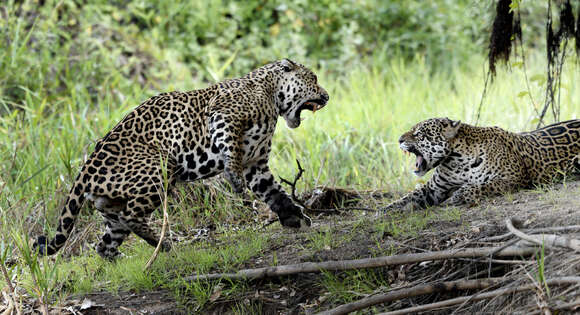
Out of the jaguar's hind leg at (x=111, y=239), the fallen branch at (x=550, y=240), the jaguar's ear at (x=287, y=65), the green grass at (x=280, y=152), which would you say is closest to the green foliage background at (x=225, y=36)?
the green grass at (x=280, y=152)

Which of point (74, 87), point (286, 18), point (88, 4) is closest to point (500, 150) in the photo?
point (74, 87)

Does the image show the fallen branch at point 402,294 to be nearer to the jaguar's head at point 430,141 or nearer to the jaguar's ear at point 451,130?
the jaguar's head at point 430,141

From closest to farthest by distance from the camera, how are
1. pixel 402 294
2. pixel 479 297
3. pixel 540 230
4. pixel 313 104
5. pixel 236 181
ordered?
1. pixel 479 297
2. pixel 402 294
3. pixel 540 230
4. pixel 236 181
5. pixel 313 104

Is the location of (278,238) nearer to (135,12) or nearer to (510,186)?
(510,186)

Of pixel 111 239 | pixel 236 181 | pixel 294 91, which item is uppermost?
pixel 294 91

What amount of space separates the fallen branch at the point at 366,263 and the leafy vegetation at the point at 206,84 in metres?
0.11

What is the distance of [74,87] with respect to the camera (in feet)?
32.6

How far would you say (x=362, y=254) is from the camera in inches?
197

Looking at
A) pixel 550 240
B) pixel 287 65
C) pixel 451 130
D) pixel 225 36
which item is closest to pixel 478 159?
pixel 451 130

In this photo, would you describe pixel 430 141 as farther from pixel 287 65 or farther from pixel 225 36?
pixel 225 36

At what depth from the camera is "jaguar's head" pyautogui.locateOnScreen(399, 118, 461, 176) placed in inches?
240

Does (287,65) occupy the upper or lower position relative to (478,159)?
upper

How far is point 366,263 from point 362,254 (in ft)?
1.27

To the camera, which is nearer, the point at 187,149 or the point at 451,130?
the point at 187,149
